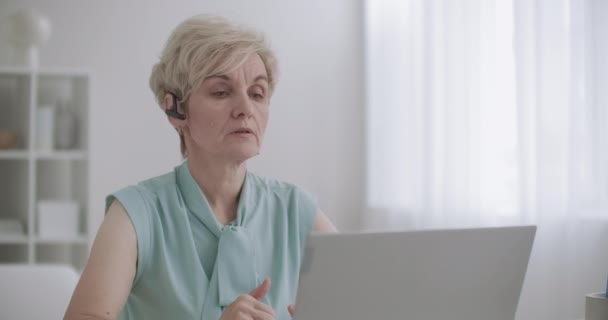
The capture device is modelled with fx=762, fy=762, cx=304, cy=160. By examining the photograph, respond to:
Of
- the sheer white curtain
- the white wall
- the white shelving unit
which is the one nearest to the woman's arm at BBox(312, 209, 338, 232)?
the sheer white curtain

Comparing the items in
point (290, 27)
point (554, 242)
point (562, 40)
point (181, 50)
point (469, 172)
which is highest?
point (290, 27)

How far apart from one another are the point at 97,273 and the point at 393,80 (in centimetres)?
295

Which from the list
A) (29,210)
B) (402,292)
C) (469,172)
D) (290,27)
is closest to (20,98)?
(29,210)

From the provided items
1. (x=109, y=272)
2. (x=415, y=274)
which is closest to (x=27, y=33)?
(x=109, y=272)

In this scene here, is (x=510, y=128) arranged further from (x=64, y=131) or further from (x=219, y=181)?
(x=64, y=131)

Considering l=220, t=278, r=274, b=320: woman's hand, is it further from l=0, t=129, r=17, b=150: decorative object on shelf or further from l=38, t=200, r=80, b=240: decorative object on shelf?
l=0, t=129, r=17, b=150: decorative object on shelf

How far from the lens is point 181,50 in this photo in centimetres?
146

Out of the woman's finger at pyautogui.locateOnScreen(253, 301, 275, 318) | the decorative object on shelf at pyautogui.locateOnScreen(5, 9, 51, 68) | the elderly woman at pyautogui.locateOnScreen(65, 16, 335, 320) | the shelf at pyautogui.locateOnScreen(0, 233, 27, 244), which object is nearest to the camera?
the woman's finger at pyautogui.locateOnScreen(253, 301, 275, 318)

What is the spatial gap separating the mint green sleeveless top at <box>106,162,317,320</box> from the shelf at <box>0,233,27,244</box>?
2348 millimetres

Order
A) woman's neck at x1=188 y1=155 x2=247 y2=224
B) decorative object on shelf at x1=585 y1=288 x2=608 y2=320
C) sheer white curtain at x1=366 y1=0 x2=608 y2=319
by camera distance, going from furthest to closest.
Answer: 1. sheer white curtain at x1=366 y1=0 x2=608 y2=319
2. woman's neck at x1=188 y1=155 x2=247 y2=224
3. decorative object on shelf at x1=585 y1=288 x2=608 y2=320

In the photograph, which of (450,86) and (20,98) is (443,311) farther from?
(20,98)

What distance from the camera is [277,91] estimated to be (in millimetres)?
4387

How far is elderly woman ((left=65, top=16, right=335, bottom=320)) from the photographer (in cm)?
138

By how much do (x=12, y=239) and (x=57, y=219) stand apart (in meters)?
0.22
